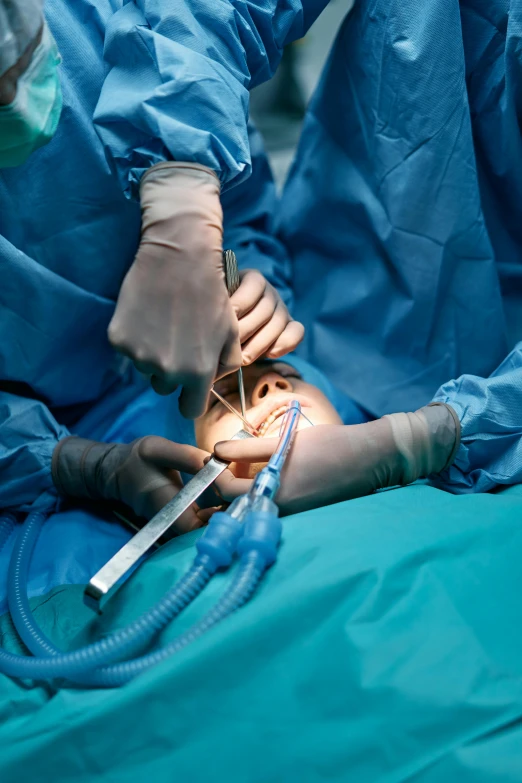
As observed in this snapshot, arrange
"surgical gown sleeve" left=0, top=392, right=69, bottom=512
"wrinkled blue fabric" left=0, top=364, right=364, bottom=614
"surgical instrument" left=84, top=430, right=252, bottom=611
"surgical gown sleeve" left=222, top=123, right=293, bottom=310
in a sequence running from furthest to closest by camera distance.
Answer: "surgical gown sleeve" left=222, top=123, right=293, bottom=310 < "surgical gown sleeve" left=0, top=392, right=69, bottom=512 < "wrinkled blue fabric" left=0, top=364, right=364, bottom=614 < "surgical instrument" left=84, top=430, right=252, bottom=611

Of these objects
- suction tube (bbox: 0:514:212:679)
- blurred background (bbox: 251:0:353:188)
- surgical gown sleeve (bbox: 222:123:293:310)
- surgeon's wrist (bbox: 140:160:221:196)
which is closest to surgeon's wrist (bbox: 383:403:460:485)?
suction tube (bbox: 0:514:212:679)

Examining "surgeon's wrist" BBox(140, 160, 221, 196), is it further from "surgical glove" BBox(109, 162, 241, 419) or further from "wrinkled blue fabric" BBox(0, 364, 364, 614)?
"wrinkled blue fabric" BBox(0, 364, 364, 614)

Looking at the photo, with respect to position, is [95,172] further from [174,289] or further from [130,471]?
[130,471]

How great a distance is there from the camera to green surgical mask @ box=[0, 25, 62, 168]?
89cm

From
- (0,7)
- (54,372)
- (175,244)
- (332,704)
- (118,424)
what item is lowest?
(118,424)

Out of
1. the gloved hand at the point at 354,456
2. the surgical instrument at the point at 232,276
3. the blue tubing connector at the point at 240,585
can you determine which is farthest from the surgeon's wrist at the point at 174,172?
the blue tubing connector at the point at 240,585

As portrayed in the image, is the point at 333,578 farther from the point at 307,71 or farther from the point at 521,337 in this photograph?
the point at 307,71

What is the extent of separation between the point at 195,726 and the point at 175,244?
0.74m

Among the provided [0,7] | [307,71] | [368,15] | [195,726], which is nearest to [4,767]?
[195,726]

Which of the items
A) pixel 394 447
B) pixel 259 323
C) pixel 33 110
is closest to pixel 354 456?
pixel 394 447

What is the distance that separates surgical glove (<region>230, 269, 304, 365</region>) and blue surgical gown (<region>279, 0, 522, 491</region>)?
0.31 m

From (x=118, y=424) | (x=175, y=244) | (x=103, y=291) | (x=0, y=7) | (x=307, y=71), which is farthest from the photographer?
(x=307, y=71)

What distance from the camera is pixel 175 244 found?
3.75 feet

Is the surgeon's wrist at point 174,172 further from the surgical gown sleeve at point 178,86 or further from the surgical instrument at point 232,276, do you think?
the surgical instrument at point 232,276
